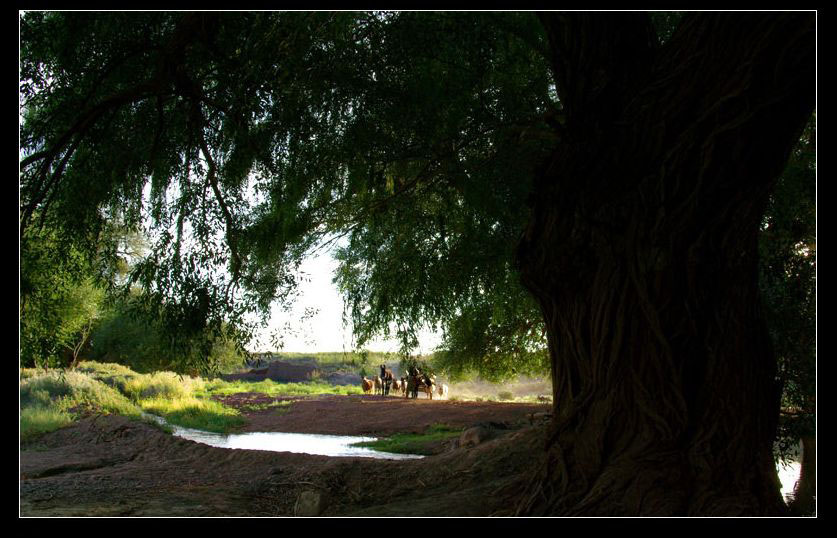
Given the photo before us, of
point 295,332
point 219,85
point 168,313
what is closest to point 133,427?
point 295,332

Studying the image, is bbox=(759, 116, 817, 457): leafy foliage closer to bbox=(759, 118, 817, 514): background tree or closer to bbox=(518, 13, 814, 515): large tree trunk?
bbox=(759, 118, 817, 514): background tree

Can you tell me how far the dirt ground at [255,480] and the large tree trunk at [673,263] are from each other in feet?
3.57

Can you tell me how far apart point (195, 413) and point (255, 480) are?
33.9 ft

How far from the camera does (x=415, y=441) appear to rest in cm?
1195

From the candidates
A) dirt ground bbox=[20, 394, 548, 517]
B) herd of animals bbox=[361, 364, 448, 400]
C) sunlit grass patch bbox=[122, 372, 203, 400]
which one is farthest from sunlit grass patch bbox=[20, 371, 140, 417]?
herd of animals bbox=[361, 364, 448, 400]

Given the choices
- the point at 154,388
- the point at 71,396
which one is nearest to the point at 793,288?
the point at 71,396

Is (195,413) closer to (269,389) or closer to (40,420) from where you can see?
(40,420)

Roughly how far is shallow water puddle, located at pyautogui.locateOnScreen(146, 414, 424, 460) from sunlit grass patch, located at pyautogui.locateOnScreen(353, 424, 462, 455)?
255 mm

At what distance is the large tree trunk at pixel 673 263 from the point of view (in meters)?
4.27

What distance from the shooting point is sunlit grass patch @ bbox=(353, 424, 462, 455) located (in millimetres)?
11086

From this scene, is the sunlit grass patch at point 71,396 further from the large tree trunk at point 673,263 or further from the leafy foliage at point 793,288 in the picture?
the leafy foliage at point 793,288
